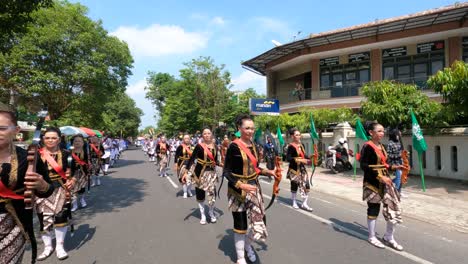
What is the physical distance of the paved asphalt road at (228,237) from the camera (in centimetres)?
489

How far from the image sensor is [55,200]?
5.04 m

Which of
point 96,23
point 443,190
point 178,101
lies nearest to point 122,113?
point 178,101

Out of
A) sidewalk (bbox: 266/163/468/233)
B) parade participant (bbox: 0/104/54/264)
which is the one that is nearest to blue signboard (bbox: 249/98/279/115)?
sidewalk (bbox: 266/163/468/233)

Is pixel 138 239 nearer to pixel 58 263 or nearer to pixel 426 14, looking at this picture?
pixel 58 263

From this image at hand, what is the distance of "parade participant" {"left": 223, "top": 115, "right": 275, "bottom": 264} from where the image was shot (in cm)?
443

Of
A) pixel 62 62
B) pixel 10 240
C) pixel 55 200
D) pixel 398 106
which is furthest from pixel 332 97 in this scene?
pixel 10 240

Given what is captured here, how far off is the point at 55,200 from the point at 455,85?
10201 mm

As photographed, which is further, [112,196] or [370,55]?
[370,55]

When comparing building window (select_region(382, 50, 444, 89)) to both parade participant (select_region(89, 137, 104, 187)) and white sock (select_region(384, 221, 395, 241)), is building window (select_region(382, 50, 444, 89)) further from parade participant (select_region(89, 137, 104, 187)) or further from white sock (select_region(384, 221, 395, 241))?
white sock (select_region(384, 221, 395, 241))

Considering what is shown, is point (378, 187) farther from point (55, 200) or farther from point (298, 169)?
point (55, 200)

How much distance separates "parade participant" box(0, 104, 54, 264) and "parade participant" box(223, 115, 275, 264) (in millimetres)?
2344

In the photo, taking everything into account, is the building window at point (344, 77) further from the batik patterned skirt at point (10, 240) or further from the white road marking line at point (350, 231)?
the batik patterned skirt at point (10, 240)

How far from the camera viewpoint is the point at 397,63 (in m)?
24.3

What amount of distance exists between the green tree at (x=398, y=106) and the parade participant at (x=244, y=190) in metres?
9.34
